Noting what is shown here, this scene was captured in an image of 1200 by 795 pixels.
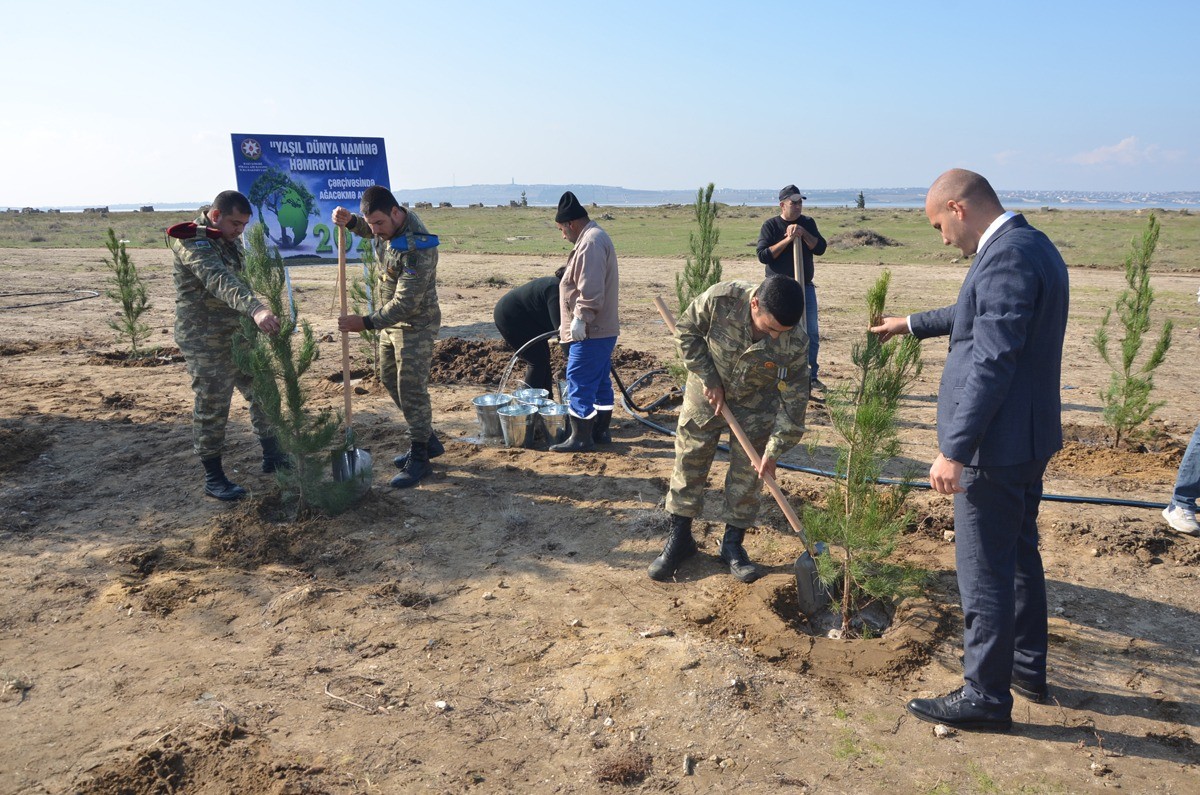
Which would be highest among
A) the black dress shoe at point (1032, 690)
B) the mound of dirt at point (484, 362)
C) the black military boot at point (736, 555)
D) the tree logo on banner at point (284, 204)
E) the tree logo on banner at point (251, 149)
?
the tree logo on banner at point (251, 149)

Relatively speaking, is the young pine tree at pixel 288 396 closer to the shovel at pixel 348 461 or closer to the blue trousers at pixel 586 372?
the shovel at pixel 348 461

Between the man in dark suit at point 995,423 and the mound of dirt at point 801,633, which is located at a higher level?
the man in dark suit at point 995,423

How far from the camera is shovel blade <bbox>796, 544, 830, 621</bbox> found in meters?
4.26

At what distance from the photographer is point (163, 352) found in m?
10.2

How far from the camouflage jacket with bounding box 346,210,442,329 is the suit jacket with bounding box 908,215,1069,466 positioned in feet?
12.3

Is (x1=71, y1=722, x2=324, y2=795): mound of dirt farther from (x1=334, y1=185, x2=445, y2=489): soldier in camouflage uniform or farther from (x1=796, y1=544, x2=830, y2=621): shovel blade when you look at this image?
(x1=334, y1=185, x2=445, y2=489): soldier in camouflage uniform

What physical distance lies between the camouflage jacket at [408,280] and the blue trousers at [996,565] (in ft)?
12.7

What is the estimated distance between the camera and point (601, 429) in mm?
6996

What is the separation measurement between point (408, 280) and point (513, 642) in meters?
2.79

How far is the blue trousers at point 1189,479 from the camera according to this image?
4.83 m

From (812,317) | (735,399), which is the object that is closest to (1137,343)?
(812,317)

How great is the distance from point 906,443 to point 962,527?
12.9 feet

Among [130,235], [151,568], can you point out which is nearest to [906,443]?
[151,568]

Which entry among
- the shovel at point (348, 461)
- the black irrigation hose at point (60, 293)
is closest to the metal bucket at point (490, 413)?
the shovel at point (348, 461)
